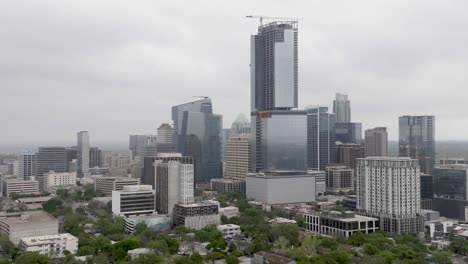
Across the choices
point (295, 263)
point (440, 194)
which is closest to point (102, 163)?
point (440, 194)

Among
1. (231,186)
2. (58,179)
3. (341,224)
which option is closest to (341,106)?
(231,186)

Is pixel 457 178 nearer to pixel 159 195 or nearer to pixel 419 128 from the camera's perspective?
pixel 419 128

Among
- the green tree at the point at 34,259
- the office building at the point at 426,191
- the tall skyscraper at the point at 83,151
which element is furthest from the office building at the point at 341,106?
the green tree at the point at 34,259

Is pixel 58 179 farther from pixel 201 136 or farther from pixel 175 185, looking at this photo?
pixel 175 185

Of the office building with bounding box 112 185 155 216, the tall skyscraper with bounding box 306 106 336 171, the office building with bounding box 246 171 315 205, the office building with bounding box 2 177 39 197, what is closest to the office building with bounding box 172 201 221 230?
the office building with bounding box 112 185 155 216

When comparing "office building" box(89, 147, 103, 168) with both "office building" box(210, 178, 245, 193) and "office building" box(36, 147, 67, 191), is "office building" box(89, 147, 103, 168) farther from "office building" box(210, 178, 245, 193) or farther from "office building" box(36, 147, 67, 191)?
"office building" box(210, 178, 245, 193)

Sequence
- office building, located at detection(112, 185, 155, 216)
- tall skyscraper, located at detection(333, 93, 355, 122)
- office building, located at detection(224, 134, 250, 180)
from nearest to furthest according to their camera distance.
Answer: office building, located at detection(112, 185, 155, 216), office building, located at detection(224, 134, 250, 180), tall skyscraper, located at detection(333, 93, 355, 122)
